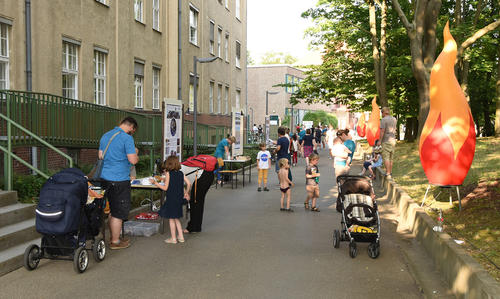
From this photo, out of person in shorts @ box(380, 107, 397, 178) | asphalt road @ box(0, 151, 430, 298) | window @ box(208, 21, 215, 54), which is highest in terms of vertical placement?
window @ box(208, 21, 215, 54)

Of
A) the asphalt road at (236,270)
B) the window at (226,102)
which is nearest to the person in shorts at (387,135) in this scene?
the asphalt road at (236,270)

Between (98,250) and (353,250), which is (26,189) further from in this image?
(353,250)

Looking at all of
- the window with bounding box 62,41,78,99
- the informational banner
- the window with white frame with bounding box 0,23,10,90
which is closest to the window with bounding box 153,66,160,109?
the window with bounding box 62,41,78,99

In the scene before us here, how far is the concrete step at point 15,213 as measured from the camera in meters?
7.58

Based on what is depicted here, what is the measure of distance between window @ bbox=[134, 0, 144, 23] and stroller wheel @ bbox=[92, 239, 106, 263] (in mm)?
14993

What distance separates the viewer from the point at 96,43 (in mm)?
17250

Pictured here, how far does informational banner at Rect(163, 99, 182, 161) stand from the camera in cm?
1195

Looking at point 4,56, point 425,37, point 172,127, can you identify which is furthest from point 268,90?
point 172,127

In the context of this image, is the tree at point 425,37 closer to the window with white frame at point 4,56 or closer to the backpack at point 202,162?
the backpack at point 202,162

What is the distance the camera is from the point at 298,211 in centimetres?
1183

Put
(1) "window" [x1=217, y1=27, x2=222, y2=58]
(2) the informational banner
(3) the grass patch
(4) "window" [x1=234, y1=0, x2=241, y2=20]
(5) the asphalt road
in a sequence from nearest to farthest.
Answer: (5) the asphalt road < (3) the grass patch < (2) the informational banner < (1) "window" [x1=217, y1=27, x2=222, y2=58] < (4) "window" [x1=234, y1=0, x2=241, y2=20]

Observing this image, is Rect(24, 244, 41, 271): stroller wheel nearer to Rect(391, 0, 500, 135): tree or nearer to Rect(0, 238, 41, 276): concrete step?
Rect(0, 238, 41, 276): concrete step

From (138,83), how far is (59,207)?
50.6ft

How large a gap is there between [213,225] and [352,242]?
339 cm
